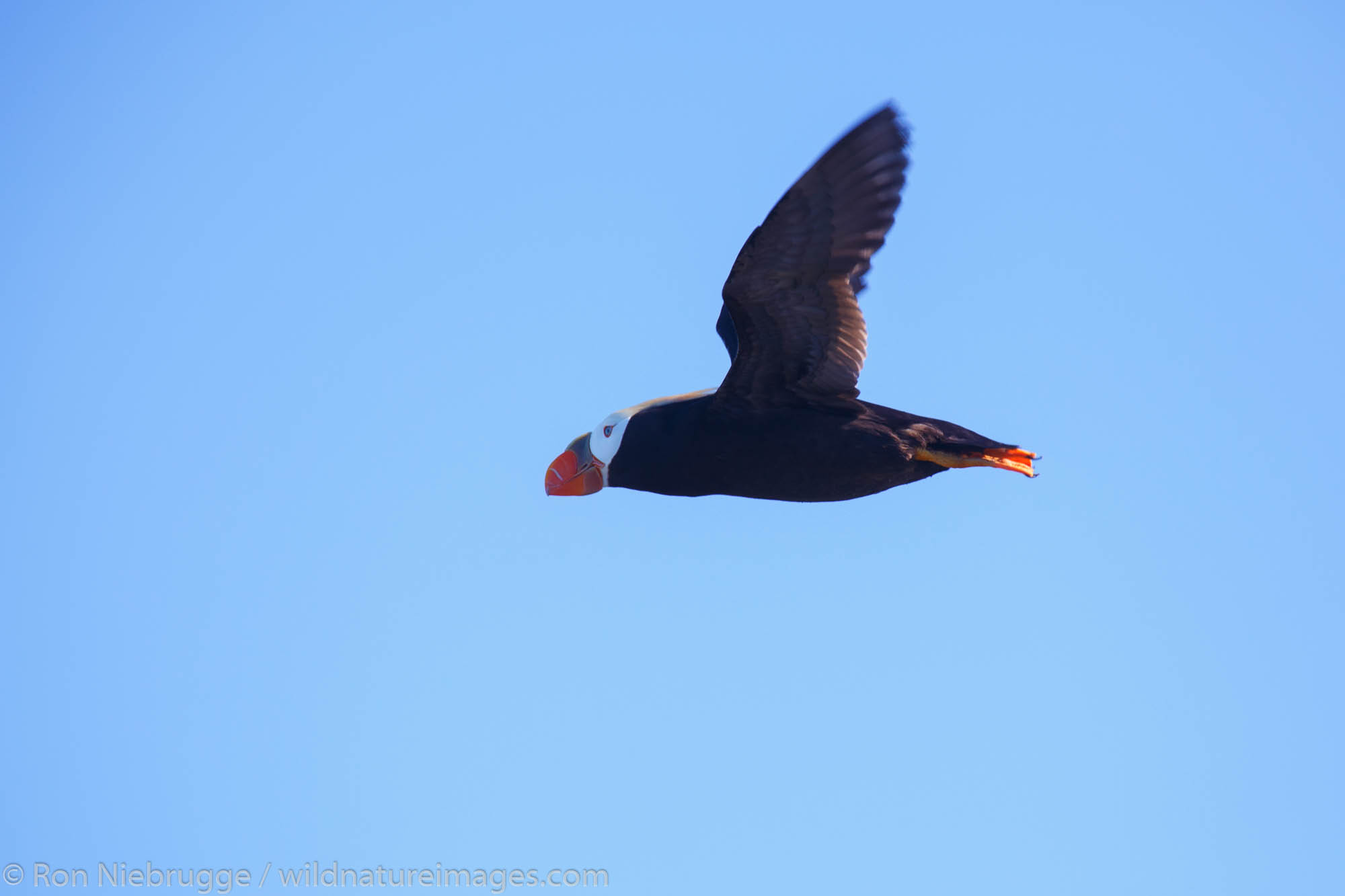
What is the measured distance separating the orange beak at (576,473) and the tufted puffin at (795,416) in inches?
6.8

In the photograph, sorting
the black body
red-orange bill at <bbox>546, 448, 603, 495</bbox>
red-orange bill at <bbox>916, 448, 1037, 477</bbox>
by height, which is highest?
red-orange bill at <bbox>546, 448, 603, 495</bbox>

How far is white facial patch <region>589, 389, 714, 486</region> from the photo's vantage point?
8758 millimetres

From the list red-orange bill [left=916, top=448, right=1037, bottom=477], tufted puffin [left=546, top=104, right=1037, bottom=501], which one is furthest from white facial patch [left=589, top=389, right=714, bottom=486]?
red-orange bill [left=916, top=448, right=1037, bottom=477]

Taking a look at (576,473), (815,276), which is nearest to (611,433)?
(576,473)

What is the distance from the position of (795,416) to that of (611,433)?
50.7 inches

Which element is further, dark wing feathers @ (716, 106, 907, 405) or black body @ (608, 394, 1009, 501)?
black body @ (608, 394, 1009, 501)

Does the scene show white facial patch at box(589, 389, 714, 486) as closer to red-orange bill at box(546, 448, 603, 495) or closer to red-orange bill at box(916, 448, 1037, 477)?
red-orange bill at box(546, 448, 603, 495)

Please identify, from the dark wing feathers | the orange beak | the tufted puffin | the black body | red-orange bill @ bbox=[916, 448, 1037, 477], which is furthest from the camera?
the orange beak

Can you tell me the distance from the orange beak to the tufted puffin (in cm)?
17

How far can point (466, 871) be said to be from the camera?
34.5 ft

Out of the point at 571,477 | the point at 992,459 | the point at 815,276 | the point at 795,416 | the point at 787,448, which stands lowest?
the point at 992,459

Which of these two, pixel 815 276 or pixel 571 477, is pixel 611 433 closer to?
pixel 571 477

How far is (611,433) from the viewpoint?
8.80m

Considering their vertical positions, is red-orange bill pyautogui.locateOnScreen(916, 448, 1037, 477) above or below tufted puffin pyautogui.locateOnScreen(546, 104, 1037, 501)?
below
